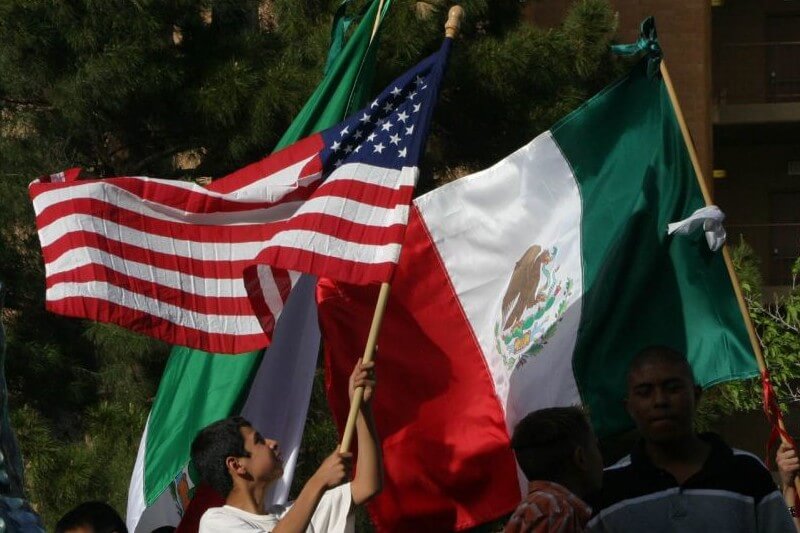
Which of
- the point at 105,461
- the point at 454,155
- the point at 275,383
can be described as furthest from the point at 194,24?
the point at 275,383

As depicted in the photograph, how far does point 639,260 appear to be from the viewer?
6.64m

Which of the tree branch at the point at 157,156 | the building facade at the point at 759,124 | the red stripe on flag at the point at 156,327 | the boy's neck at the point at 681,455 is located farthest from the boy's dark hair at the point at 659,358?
the building facade at the point at 759,124

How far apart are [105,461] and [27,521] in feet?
21.0

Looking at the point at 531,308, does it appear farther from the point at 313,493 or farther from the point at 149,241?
the point at 313,493

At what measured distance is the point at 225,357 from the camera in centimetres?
685

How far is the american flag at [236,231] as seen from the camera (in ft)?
19.7

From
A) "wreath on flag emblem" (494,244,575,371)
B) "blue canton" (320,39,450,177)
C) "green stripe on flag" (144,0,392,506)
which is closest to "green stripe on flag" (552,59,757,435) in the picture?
"wreath on flag emblem" (494,244,575,371)

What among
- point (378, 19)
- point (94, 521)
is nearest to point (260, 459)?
point (94, 521)

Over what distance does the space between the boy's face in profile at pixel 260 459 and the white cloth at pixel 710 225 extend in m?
1.95

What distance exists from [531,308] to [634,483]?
1.96 metres

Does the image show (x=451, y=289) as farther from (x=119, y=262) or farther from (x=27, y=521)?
(x=27, y=521)

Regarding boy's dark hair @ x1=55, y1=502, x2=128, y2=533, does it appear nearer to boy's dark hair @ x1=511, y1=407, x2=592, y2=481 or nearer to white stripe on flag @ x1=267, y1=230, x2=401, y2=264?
white stripe on flag @ x1=267, y1=230, x2=401, y2=264

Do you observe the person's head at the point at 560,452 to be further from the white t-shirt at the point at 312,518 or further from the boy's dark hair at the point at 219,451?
the boy's dark hair at the point at 219,451

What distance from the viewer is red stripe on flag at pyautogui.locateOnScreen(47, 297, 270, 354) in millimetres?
5926
